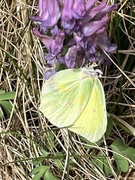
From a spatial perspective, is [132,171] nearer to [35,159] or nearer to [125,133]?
[125,133]

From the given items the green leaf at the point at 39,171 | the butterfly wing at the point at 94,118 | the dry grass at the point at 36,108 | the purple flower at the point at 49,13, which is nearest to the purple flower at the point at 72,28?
the purple flower at the point at 49,13

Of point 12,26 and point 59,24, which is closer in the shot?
point 59,24

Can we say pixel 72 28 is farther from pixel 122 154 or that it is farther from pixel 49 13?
pixel 122 154

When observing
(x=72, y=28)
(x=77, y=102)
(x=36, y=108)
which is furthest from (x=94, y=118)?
(x=36, y=108)

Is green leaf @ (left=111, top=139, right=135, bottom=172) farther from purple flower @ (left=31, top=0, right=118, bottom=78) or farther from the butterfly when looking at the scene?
purple flower @ (left=31, top=0, right=118, bottom=78)

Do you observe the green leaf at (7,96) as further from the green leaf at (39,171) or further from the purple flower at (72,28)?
the purple flower at (72,28)

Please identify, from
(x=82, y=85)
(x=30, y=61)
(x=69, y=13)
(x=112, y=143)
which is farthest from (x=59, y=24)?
(x=112, y=143)
